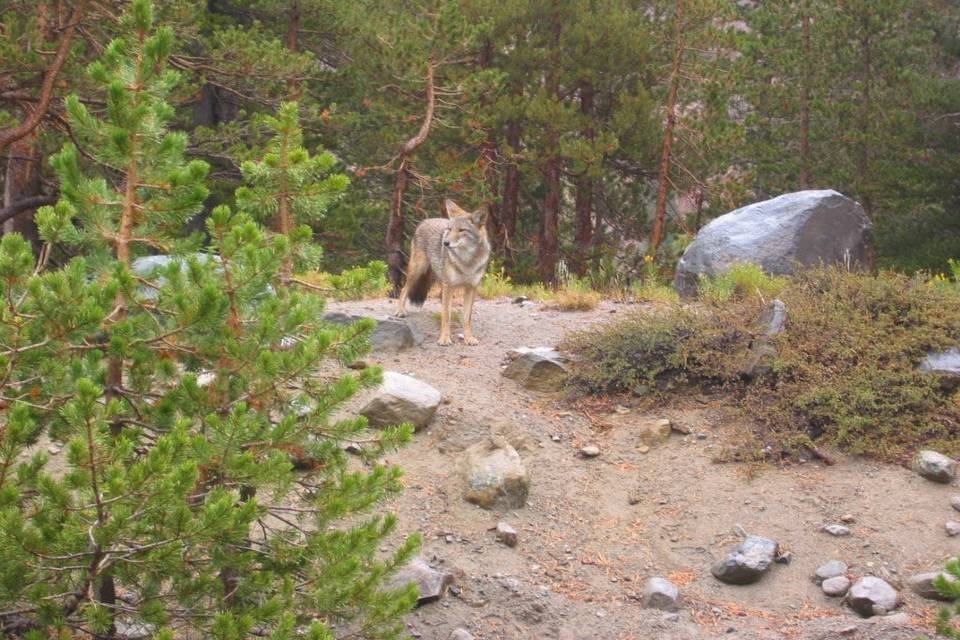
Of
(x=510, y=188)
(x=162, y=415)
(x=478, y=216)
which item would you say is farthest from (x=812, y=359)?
(x=510, y=188)

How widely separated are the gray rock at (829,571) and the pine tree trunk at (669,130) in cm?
1315

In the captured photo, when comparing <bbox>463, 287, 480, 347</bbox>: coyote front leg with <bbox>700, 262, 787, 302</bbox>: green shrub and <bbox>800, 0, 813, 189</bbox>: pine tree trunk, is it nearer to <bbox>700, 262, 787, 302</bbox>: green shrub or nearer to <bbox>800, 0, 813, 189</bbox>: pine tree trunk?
<bbox>700, 262, 787, 302</bbox>: green shrub

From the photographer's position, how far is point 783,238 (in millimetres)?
12812

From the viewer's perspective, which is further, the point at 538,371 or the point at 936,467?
the point at 538,371

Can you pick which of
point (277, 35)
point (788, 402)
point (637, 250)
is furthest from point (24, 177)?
point (637, 250)

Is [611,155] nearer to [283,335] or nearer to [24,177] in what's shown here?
[24,177]

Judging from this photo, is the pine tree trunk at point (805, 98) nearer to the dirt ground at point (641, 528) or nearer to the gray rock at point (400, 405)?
the dirt ground at point (641, 528)

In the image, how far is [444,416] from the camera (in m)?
8.72

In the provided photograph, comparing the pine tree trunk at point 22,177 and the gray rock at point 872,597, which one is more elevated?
the pine tree trunk at point 22,177

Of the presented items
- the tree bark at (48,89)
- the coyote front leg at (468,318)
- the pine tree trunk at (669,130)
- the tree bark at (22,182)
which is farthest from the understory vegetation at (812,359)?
the pine tree trunk at (669,130)

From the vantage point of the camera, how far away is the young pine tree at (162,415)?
13.9 feet

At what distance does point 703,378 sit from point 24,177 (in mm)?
9414

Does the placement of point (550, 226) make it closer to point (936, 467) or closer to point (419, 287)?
point (419, 287)

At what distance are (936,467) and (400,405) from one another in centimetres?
416
